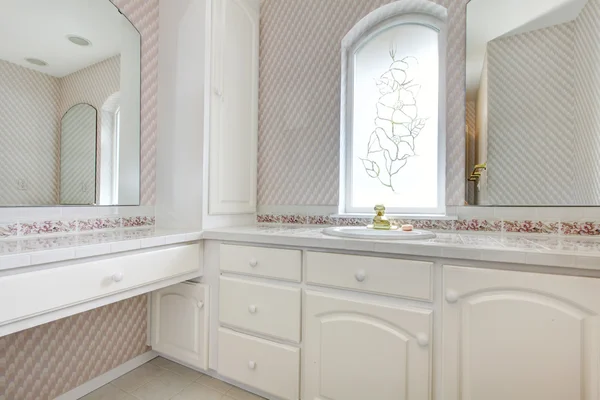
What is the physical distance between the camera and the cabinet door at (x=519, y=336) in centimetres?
87

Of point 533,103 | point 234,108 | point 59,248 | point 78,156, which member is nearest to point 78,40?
point 78,156

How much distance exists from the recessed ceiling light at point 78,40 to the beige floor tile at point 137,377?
174 centimetres

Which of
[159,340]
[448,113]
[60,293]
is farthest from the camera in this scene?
[159,340]

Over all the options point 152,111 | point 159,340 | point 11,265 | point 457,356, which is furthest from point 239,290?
point 152,111

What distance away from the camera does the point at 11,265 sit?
87 cm

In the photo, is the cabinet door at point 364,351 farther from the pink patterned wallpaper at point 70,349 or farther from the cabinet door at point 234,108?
the pink patterned wallpaper at point 70,349

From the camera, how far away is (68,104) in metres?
1.43

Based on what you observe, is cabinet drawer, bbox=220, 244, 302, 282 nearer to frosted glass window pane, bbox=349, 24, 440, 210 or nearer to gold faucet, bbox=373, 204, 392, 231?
gold faucet, bbox=373, 204, 392, 231

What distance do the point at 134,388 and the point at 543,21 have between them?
267 cm

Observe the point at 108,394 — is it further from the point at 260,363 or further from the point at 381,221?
the point at 381,221

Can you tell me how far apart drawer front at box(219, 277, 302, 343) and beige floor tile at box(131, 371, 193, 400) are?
42 cm

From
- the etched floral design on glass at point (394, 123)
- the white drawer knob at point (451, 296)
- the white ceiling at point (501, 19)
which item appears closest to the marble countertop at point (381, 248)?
the white drawer knob at point (451, 296)

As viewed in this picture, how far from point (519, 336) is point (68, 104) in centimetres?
206

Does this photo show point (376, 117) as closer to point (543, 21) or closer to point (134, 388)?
point (543, 21)
